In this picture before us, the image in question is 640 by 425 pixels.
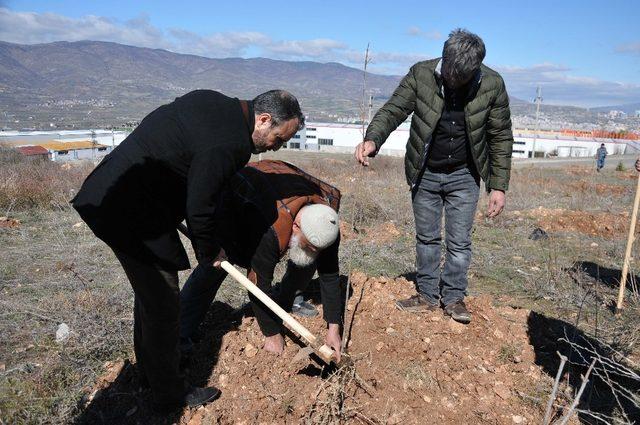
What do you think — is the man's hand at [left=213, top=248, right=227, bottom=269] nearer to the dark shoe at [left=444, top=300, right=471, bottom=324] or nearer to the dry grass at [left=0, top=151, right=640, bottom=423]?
the dry grass at [left=0, top=151, right=640, bottom=423]

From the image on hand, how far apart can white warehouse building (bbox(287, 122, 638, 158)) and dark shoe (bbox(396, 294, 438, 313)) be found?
4140 cm

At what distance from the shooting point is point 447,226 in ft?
10.8

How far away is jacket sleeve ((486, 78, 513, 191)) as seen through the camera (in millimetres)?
2992

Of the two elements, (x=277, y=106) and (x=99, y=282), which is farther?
(x=99, y=282)

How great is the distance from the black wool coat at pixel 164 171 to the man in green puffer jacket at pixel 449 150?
4.02ft

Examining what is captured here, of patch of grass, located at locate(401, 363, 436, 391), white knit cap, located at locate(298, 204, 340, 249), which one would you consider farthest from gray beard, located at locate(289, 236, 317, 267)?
patch of grass, located at locate(401, 363, 436, 391)

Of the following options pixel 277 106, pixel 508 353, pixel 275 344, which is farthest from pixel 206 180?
pixel 508 353

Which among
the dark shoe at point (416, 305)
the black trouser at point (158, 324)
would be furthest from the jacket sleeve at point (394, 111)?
the black trouser at point (158, 324)

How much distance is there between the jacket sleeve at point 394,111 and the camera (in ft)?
10.3

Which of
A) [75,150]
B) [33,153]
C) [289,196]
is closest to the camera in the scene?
[289,196]

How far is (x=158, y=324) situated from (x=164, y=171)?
0.73 m

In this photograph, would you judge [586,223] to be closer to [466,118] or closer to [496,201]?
[496,201]

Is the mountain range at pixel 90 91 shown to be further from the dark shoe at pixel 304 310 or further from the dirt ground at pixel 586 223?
the dirt ground at pixel 586 223

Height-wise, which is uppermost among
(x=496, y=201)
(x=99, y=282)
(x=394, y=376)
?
(x=496, y=201)
